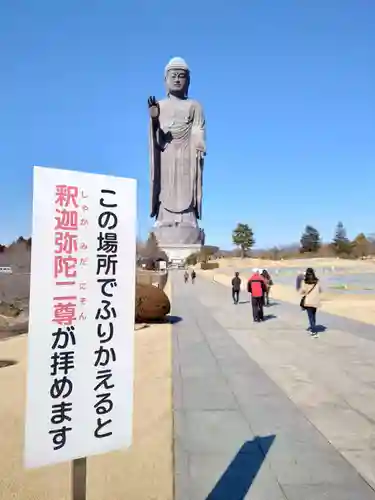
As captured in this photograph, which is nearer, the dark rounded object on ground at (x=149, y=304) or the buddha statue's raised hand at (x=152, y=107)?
the dark rounded object on ground at (x=149, y=304)

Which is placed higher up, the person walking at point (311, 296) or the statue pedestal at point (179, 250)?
the statue pedestal at point (179, 250)

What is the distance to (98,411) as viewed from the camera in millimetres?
2172

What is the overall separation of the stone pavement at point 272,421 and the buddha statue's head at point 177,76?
45006 mm

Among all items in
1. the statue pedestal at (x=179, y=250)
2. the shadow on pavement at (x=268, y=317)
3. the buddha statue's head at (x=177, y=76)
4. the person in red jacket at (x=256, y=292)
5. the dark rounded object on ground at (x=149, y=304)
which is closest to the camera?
the dark rounded object on ground at (x=149, y=304)

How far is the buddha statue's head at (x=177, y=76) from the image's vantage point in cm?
4875

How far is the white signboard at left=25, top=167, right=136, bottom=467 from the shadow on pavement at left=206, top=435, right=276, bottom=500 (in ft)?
2.78

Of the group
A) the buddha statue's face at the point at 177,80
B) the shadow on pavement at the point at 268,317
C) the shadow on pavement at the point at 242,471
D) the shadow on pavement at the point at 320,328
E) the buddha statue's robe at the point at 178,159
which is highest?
the buddha statue's face at the point at 177,80

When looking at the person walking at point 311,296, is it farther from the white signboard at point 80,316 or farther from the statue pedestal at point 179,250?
the statue pedestal at point 179,250

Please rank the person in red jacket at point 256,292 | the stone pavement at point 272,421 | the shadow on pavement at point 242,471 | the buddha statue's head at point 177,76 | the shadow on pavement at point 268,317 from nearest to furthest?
the shadow on pavement at point 242,471 → the stone pavement at point 272,421 → the person in red jacket at point 256,292 → the shadow on pavement at point 268,317 → the buddha statue's head at point 177,76

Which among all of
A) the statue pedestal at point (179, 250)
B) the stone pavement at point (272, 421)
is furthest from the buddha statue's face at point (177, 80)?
the stone pavement at point (272, 421)

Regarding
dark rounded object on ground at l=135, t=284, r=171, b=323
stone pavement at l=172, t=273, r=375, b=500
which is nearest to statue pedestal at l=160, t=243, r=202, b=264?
dark rounded object on ground at l=135, t=284, r=171, b=323

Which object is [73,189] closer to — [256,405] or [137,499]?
[137,499]

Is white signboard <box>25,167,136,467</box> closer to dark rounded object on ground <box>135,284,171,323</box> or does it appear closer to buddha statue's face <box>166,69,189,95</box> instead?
dark rounded object on ground <box>135,284,171,323</box>

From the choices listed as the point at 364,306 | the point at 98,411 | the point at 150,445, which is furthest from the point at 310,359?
the point at 364,306
